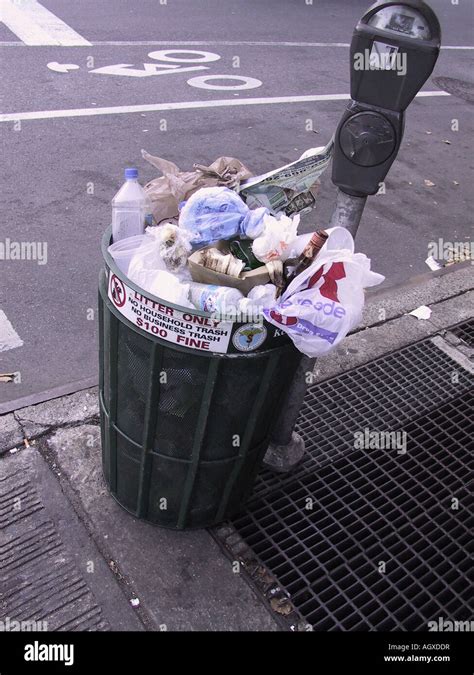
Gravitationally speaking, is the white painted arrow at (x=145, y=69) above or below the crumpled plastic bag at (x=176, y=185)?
below

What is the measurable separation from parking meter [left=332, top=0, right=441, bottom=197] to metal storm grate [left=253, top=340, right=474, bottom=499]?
1470 millimetres

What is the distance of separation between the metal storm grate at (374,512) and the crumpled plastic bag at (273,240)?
126 centimetres

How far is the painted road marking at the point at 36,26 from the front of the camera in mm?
7949

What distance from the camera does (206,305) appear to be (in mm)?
2027

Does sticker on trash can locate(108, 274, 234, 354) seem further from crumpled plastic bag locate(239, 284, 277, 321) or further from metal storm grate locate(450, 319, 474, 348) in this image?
metal storm grate locate(450, 319, 474, 348)

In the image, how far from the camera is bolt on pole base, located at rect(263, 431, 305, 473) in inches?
119

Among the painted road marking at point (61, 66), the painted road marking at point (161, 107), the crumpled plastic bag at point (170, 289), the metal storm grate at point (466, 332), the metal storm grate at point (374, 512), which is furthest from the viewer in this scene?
the painted road marking at point (61, 66)

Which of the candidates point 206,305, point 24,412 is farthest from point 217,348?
point 24,412

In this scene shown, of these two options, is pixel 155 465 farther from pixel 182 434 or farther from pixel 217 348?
pixel 217 348

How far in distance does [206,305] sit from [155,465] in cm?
77

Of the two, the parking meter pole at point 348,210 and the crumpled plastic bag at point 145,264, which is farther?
the parking meter pole at point 348,210

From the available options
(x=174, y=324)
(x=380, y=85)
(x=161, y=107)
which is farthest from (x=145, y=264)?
(x=161, y=107)

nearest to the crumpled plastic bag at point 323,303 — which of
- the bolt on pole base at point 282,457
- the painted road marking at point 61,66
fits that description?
the bolt on pole base at point 282,457

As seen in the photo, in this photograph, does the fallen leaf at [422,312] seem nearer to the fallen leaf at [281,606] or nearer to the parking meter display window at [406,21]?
the fallen leaf at [281,606]
